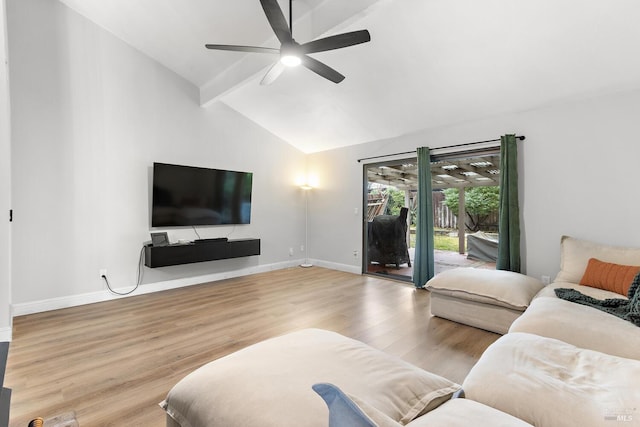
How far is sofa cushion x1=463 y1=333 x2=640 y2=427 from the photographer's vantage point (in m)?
1.06

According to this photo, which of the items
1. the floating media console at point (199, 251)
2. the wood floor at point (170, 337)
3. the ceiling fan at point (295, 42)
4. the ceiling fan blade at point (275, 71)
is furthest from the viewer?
the floating media console at point (199, 251)

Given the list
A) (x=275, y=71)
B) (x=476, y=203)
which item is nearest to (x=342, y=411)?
(x=275, y=71)

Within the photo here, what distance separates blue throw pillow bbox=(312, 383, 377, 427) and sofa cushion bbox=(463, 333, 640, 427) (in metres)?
0.94

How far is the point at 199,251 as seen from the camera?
173 inches

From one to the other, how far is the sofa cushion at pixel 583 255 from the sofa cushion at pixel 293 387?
2650 millimetres

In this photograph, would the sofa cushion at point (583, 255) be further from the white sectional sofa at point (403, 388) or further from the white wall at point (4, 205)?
the white wall at point (4, 205)

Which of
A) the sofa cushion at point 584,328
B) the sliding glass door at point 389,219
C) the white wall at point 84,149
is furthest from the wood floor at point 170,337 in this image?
the sliding glass door at point 389,219

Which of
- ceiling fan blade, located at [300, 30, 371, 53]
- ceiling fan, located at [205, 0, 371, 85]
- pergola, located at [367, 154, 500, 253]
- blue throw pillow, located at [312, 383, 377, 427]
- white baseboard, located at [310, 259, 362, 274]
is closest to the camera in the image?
blue throw pillow, located at [312, 383, 377, 427]

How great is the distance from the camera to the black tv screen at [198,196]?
4211mm

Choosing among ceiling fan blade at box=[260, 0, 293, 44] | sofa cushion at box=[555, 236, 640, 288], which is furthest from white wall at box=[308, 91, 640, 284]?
ceiling fan blade at box=[260, 0, 293, 44]

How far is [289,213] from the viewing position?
6.09 m

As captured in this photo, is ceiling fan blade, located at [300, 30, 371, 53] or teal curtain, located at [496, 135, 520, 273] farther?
teal curtain, located at [496, 135, 520, 273]

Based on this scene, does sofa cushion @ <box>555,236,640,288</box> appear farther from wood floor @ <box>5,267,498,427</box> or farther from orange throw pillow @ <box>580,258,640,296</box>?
wood floor @ <box>5,267,498,427</box>

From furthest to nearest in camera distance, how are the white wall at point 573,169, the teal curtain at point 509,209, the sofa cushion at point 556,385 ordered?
the teal curtain at point 509,209, the white wall at point 573,169, the sofa cushion at point 556,385
